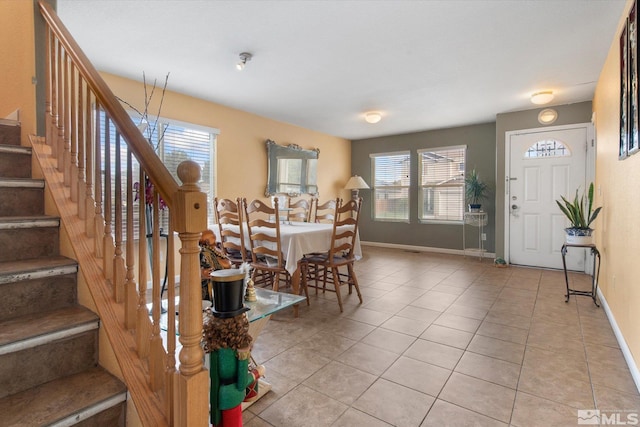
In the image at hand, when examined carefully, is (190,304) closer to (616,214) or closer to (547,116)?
(616,214)

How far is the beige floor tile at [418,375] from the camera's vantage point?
73.1 inches

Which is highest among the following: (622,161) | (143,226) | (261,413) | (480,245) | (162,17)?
(162,17)

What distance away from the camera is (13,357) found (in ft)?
3.51

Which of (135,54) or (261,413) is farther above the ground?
(135,54)

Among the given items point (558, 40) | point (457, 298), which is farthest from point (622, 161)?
point (457, 298)

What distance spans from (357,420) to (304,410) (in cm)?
28

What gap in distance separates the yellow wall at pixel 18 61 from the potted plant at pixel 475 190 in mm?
5654

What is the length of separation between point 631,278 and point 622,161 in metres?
0.92

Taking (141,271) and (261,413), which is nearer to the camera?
(141,271)

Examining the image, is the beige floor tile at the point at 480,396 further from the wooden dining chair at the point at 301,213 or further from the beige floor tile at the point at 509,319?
the wooden dining chair at the point at 301,213

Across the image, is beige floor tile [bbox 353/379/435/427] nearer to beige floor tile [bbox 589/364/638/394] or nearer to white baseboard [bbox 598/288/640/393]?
beige floor tile [bbox 589/364/638/394]

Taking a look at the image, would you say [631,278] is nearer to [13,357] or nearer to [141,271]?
[141,271]

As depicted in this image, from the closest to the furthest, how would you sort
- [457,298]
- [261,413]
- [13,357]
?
[13,357] < [261,413] < [457,298]

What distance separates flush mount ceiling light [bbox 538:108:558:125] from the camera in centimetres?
464
